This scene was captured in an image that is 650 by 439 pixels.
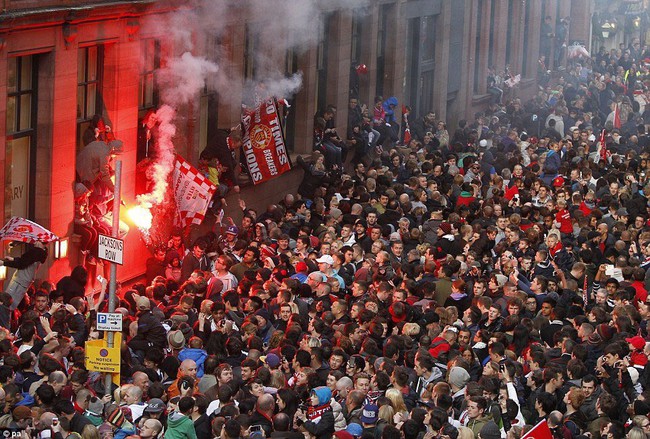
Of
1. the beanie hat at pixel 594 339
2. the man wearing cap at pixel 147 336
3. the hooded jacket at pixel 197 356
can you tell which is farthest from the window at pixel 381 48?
the hooded jacket at pixel 197 356

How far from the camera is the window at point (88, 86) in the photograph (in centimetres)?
1919

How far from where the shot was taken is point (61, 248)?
18.3 meters

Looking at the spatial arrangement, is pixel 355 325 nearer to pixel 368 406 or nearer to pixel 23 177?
pixel 368 406

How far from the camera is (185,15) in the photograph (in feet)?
69.2

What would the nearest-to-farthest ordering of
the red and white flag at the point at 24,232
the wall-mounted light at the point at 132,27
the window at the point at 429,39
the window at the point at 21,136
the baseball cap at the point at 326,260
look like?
the red and white flag at the point at 24,232 → the baseball cap at the point at 326,260 → the window at the point at 21,136 → the wall-mounted light at the point at 132,27 → the window at the point at 429,39

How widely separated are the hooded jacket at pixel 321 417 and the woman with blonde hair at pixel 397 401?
1.63 feet

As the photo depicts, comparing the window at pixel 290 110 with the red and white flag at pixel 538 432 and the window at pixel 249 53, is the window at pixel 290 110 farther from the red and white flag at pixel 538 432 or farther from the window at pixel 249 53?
the red and white flag at pixel 538 432

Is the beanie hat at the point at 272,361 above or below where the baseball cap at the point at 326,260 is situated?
above

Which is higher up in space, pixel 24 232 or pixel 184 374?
pixel 24 232

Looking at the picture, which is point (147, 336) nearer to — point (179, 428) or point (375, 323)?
point (375, 323)

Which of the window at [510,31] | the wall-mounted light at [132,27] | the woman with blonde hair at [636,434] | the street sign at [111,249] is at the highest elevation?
the wall-mounted light at [132,27]

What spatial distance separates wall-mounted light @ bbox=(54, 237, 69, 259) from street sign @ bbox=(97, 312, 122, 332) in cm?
490

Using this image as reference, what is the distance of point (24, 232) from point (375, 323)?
4.42 meters

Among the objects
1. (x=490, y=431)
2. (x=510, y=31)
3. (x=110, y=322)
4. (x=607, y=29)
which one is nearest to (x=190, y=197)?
(x=110, y=322)
